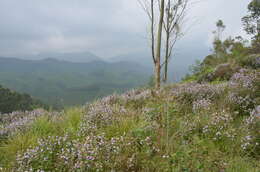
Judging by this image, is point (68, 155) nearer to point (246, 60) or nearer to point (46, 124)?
point (46, 124)

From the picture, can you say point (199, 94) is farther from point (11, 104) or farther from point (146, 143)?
point (11, 104)

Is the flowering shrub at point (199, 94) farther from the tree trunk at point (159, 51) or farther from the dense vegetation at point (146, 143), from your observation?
the tree trunk at point (159, 51)

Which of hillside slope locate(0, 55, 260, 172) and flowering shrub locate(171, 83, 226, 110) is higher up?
flowering shrub locate(171, 83, 226, 110)

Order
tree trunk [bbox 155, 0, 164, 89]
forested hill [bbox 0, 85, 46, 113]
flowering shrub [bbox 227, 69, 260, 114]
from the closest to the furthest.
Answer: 1. flowering shrub [bbox 227, 69, 260, 114]
2. tree trunk [bbox 155, 0, 164, 89]
3. forested hill [bbox 0, 85, 46, 113]

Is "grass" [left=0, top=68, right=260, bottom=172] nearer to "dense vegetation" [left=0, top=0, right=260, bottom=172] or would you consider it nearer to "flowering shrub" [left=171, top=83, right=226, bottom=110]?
"dense vegetation" [left=0, top=0, right=260, bottom=172]

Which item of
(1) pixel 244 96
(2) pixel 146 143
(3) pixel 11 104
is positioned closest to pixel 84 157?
(2) pixel 146 143

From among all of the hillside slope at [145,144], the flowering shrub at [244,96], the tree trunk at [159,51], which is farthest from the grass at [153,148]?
the tree trunk at [159,51]

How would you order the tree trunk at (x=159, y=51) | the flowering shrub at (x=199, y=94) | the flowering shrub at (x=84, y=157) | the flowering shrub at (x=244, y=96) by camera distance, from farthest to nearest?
the tree trunk at (x=159, y=51)
the flowering shrub at (x=199, y=94)
the flowering shrub at (x=244, y=96)
the flowering shrub at (x=84, y=157)

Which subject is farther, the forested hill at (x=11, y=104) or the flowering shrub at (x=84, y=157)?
the forested hill at (x=11, y=104)

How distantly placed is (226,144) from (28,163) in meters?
3.15

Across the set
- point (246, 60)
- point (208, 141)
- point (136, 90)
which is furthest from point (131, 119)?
point (246, 60)

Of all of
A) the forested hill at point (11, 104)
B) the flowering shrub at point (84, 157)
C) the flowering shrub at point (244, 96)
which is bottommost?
the forested hill at point (11, 104)

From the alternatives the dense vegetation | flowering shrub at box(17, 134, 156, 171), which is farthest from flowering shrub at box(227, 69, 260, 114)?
flowering shrub at box(17, 134, 156, 171)

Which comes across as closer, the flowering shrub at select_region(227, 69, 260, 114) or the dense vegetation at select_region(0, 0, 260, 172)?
the dense vegetation at select_region(0, 0, 260, 172)
